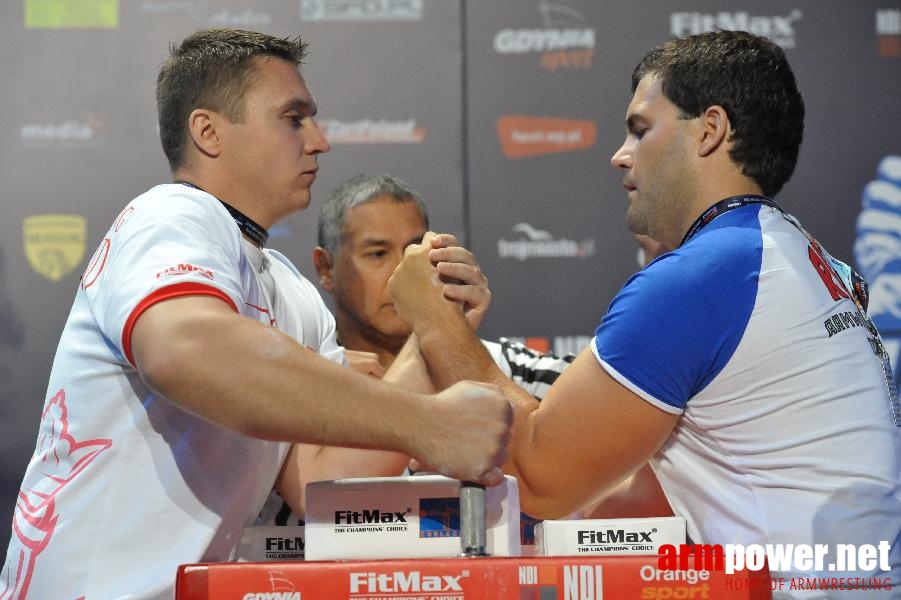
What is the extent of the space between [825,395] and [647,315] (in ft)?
1.02

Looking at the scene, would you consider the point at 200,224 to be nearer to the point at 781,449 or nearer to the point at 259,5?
the point at 781,449

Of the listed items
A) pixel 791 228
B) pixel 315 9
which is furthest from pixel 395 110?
pixel 791 228

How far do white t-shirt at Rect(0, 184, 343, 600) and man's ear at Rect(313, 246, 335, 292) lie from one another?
172 cm

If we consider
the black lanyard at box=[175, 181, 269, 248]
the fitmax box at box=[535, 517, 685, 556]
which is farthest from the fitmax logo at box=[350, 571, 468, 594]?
the black lanyard at box=[175, 181, 269, 248]

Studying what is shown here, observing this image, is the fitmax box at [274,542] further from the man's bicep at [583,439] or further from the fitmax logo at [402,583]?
the fitmax logo at [402,583]

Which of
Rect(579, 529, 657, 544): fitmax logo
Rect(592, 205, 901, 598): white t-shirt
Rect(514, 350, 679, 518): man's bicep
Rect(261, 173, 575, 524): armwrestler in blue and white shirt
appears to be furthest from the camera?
Rect(261, 173, 575, 524): armwrestler in blue and white shirt

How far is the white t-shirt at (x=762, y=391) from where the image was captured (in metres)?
1.71

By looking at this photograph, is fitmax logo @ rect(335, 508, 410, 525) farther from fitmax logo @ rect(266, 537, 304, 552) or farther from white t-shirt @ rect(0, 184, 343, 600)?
fitmax logo @ rect(266, 537, 304, 552)

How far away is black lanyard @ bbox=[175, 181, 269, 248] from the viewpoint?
1.98 metres

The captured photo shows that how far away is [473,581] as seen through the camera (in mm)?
1237

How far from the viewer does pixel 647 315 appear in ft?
5.90

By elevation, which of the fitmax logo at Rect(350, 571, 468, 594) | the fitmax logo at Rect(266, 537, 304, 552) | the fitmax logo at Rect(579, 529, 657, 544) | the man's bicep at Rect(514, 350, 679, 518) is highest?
the man's bicep at Rect(514, 350, 679, 518)

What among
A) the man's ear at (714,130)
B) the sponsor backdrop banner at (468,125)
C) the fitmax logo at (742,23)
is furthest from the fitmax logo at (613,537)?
the fitmax logo at (742,23)

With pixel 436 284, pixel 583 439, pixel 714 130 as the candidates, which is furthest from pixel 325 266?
pixel 583 439
